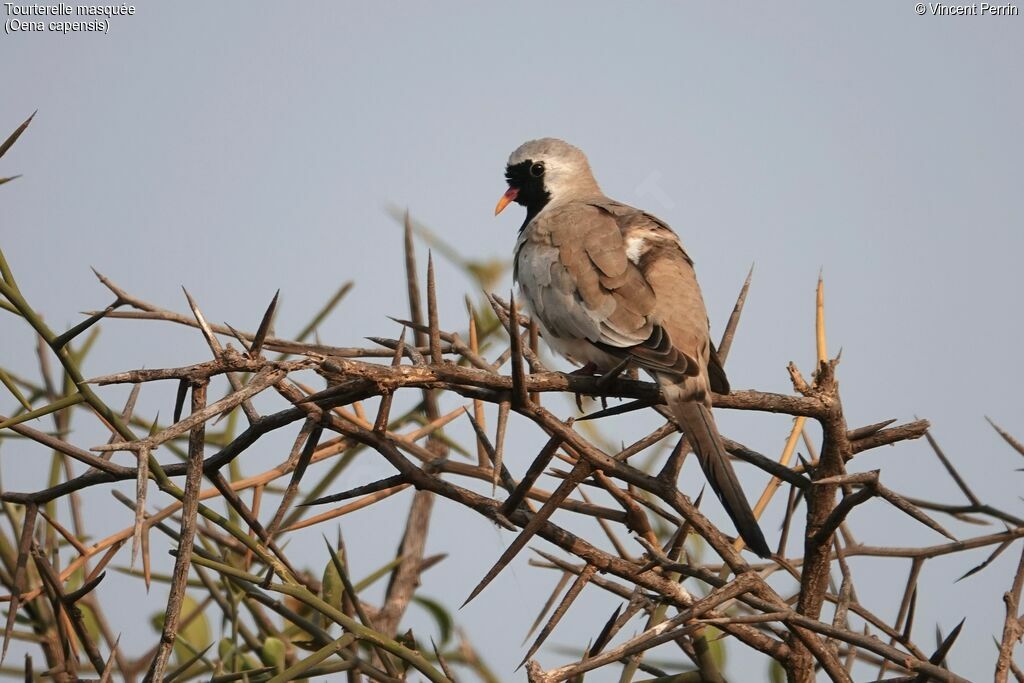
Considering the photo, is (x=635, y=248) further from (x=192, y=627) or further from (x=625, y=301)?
(x=192, y=627)

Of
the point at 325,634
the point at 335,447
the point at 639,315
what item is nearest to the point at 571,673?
the point at 325,634

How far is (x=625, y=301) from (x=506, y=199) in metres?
2.49

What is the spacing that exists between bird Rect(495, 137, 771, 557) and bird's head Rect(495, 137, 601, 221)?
1160mm

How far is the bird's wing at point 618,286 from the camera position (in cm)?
395

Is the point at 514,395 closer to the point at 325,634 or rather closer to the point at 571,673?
the point at 571,673

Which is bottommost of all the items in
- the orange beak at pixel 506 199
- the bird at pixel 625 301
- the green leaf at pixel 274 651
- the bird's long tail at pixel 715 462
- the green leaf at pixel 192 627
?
the green leaf at pixel 274 651

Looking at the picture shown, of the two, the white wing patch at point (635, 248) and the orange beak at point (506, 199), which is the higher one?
the orange beak at point (506, 199)

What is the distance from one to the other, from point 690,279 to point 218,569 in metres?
2.46

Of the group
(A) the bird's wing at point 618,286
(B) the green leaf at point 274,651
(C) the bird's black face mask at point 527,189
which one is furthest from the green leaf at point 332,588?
(C) the bird's black face mask at point 527,189

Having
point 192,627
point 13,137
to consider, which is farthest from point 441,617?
point 13,137

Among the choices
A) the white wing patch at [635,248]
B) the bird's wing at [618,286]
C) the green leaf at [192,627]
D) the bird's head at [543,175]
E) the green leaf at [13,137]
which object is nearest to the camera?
the green leaf at [13,137]

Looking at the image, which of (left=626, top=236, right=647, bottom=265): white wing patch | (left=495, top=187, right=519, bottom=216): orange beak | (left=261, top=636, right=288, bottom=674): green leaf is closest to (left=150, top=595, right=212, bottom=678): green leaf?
(left=261, top=636, right=288, bottom=674): green leaf

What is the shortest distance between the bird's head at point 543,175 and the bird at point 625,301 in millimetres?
1160

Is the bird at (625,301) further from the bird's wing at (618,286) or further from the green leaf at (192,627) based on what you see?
the green leaf at (192,627)
